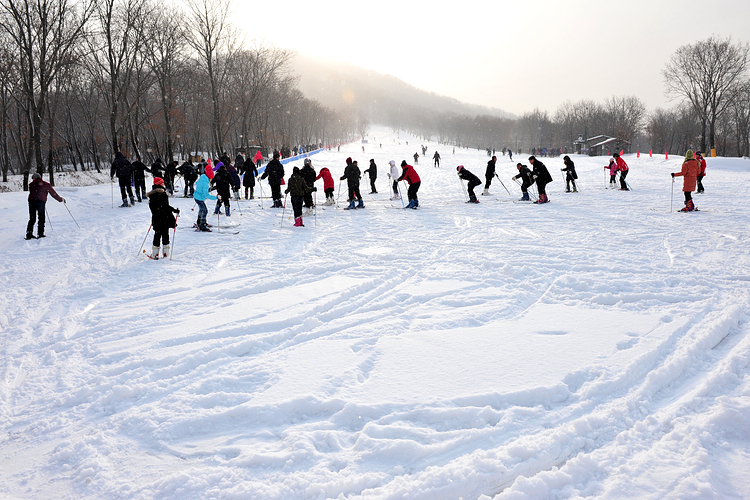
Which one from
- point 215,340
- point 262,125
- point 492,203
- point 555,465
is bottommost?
point 555,465

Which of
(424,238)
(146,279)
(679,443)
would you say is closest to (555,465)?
(679,443)

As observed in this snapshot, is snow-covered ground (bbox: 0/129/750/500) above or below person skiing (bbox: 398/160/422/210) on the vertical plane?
below

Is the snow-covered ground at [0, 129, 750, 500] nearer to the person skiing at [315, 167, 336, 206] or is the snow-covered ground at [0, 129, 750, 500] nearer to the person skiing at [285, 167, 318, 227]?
the person skiing at [285, 167, 318, 227]

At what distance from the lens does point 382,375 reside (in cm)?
386

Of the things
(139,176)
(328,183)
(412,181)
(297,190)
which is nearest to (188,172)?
(139,176)

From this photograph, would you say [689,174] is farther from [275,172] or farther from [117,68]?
[117,68]

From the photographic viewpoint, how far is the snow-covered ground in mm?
2701

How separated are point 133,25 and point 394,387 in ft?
90.0

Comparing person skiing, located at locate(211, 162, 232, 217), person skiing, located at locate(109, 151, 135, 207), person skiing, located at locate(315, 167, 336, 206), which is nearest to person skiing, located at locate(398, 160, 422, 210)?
person skiing, located at locate(315, 167, 336, 206)

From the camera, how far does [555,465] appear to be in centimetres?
275

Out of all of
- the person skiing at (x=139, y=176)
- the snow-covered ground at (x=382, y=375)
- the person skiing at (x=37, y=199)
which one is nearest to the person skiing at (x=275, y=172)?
the person skiing at (x=139, y=176)

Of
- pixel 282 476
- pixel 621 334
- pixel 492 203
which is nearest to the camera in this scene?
pixel 282 476

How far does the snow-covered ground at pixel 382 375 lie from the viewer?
2.70 m

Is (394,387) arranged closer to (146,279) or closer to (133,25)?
(146,279)
